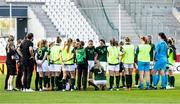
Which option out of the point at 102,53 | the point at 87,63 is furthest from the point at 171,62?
the point at 87,63

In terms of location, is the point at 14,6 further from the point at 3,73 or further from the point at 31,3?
the point at 3,73

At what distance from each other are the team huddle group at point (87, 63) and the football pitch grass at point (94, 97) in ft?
3.38

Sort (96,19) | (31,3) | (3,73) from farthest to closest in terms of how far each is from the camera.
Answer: (31,3) < (96,19) < (3,73)

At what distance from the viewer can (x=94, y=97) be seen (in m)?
23.2

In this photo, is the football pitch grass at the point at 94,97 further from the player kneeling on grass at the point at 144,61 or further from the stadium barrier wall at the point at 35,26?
the stadium barrier wall at the point at 35,26

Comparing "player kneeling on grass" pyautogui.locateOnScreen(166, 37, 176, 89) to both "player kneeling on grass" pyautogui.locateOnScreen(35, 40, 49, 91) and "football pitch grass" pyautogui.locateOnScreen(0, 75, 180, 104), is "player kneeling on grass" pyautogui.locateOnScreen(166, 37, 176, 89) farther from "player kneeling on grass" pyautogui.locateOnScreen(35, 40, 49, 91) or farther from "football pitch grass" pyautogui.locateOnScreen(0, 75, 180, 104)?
"player kneeling on grass" pyautogui.locateOnScreen(35, 40, 49, 91)

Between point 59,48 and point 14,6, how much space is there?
21677 millimetres

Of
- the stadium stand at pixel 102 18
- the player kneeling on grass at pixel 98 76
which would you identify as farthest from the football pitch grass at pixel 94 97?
the stadium stand at pixel 102 18

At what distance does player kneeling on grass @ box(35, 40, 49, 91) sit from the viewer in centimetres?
2723

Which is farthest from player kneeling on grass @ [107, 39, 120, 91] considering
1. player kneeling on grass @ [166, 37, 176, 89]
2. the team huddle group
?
player kneeling on grass @ [166, 37, 176, 89]

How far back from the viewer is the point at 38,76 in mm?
27609

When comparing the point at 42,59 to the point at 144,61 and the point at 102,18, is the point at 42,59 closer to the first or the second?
the point at 144,61

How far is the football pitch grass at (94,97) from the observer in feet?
70.0

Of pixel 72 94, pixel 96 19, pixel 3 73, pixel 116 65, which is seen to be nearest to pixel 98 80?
pixel 116 65
